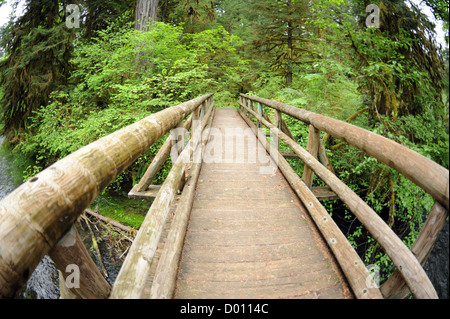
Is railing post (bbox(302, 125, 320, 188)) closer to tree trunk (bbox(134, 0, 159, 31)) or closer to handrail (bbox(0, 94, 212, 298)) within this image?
handrail (bbox(0, 94, 212, 298))

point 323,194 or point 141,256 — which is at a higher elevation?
point 141,256

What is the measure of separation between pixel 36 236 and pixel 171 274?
3.00 ft

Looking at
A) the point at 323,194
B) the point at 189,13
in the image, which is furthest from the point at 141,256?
the point at 189,13

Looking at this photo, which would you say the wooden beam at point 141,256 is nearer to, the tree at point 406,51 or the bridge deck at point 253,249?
the bridge deck at point 253,249

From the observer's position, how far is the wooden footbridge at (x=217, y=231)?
2.26 feet

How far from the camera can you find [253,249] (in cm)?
179

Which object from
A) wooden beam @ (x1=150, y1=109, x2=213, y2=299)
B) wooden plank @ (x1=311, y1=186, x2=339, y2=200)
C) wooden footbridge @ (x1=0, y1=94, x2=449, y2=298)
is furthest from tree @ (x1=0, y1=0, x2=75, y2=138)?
wooden plank @ (x1=311, y1=186, x2=339, y2=200)

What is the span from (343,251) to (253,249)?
0.68 meters

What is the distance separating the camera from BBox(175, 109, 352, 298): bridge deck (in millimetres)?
1446

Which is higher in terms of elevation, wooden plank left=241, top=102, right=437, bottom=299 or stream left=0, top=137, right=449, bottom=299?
wooden plank left=241, top=102, right=437, bottom=299

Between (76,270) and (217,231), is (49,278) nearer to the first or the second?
(217,231)

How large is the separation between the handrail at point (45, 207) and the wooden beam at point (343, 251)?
1.59m

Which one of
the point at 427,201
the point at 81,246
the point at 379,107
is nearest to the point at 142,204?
the point at 81,246
